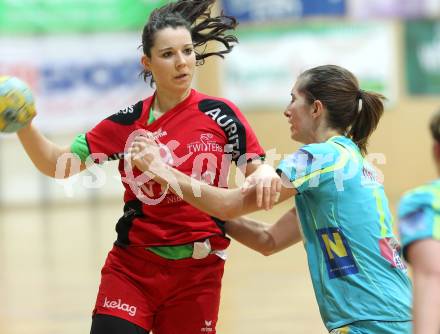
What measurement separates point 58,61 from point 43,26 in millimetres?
701

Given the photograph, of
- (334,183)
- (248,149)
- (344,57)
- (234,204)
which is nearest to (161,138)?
(248,149)

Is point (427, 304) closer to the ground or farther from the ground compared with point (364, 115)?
closer to the ground

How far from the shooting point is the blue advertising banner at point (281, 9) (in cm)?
1640

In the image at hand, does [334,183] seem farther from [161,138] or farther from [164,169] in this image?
[161,138]

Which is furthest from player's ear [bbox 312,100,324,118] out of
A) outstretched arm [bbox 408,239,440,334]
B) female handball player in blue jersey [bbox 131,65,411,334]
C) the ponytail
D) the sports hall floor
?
the sports hall floor

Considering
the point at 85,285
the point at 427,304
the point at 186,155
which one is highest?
the point at 85,285

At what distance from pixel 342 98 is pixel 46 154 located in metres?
1.44

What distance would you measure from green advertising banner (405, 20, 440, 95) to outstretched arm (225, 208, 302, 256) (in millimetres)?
12580

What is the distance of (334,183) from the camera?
3.38 m

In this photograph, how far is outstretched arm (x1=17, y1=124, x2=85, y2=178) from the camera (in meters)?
4.11

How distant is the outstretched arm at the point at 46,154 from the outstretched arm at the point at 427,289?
2.31m

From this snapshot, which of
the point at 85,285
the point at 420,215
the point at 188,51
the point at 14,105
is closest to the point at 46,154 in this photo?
the point at 14,105

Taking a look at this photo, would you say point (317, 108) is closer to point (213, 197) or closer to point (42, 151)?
point (213, 197)

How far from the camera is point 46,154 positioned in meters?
4.18
